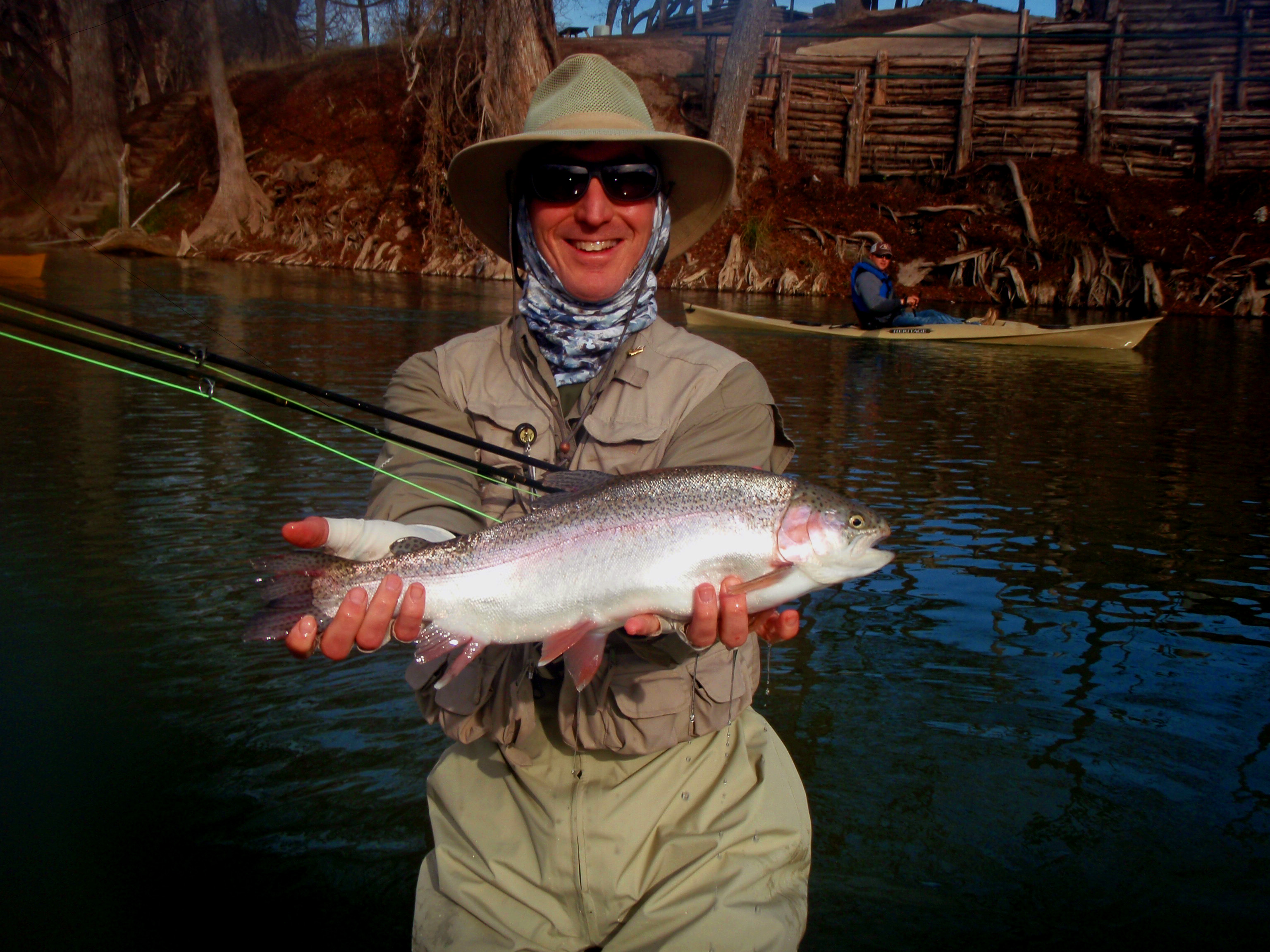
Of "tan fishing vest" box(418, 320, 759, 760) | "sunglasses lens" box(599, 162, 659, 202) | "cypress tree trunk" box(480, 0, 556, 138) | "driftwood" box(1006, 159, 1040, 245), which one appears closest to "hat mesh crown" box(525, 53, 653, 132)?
"sunglasses lens" box(599, 162, 659, 202)

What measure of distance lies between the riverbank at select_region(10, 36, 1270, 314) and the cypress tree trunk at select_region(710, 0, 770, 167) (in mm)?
1819

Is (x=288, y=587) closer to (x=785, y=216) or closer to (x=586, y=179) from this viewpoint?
(x=586, y=179)

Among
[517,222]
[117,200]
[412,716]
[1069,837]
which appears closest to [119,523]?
[412,716]

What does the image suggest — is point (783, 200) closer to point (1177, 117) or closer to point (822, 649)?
point (1177, 117)

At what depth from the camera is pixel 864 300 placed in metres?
16.8

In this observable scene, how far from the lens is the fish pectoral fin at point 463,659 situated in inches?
104

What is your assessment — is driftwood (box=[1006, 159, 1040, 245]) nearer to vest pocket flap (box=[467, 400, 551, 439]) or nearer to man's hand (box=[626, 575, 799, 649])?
vest pocket flap (box=[467, 400, 551, 439])

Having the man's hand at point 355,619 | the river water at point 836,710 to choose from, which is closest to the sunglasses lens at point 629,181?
the man's hand at point 355,619

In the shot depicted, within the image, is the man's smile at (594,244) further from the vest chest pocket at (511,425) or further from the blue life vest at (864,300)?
the blue life vest at (864,300)

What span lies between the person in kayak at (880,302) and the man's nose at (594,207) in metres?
13.8

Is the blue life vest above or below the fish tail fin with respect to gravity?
above

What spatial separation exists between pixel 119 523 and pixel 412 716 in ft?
9.38

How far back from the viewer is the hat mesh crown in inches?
128

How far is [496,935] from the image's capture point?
2660 millimetres
